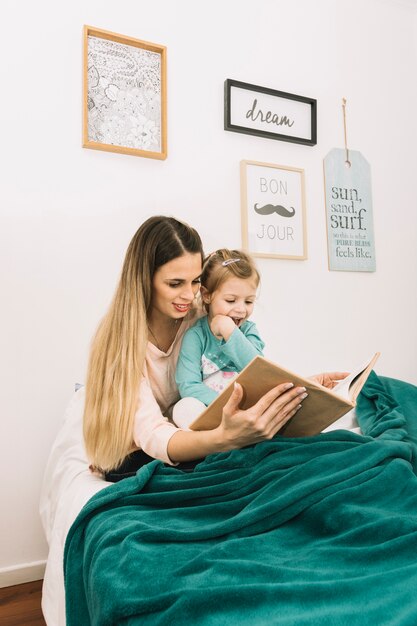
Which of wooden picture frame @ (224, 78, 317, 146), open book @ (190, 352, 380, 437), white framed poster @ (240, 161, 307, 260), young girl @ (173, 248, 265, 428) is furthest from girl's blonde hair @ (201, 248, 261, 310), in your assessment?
wooden picture frame @ (224, 78, 317, 146)

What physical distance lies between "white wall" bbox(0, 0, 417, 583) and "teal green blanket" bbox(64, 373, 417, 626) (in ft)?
2.72

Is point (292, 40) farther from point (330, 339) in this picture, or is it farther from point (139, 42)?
point (330, 339)

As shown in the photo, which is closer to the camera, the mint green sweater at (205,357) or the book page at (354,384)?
the book page at (354,384)

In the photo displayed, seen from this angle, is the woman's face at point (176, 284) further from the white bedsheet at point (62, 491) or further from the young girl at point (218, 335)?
the white bedsheet at point (62, 491)

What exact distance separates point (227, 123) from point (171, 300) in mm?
1053

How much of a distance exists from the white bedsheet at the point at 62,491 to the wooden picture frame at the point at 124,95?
0.93 metres

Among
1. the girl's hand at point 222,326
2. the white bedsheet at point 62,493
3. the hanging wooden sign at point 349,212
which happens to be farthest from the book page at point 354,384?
the hanging wooden sign at point 349,212

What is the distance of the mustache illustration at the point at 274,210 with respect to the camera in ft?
6.92

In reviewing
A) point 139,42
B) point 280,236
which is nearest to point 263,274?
point 280,236

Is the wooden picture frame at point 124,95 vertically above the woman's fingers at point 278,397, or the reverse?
the wooden picture frame at point 124,95

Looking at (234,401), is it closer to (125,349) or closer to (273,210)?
(125,349)

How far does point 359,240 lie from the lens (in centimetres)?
236

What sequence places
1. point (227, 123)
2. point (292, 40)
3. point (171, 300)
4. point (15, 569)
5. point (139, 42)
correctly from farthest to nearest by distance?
1. point (292, 40)
2. point (227, 123)
3. point (139, 42)
4. point (15, 569)
5. point (171, 300)

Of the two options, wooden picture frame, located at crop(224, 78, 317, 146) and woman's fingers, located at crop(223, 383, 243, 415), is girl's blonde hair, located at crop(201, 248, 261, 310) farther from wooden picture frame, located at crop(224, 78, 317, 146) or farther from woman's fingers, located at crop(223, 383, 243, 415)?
wooden picture frame, located at crop(224, 78, 317, 146)
